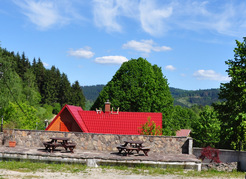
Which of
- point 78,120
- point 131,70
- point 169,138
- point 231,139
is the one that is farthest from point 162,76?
point 169,138

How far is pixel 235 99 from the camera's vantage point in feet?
86.5

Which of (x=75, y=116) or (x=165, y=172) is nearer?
(x=165, y=172)

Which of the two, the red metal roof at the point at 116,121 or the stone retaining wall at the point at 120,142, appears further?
the red metal roof at the point at 116,121

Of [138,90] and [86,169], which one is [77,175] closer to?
[86,169]

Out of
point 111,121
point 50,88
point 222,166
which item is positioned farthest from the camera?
point 50,88

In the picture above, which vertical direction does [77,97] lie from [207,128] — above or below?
above

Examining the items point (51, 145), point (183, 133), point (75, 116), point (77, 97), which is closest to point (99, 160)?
point (51, 145)

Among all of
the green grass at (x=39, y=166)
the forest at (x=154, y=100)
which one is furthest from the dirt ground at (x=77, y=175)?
the forest at (x=154, y=100)

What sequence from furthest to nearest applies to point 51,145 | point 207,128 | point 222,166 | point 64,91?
point 64,91 → point 207,128 → point 222,166 → point 51,145

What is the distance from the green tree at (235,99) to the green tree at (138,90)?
1080cm

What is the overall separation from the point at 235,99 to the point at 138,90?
1395 centimetres

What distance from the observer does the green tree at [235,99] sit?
82.9 feet

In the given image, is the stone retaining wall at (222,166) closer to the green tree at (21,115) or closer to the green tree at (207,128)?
the green tree at (21,115)

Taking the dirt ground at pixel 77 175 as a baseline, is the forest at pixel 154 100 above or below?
above
